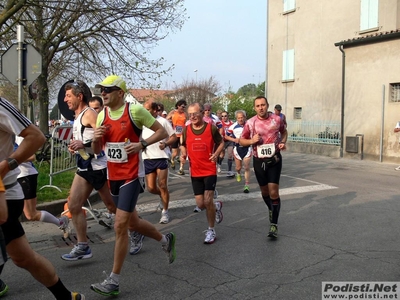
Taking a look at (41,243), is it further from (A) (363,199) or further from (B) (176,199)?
(A) (363,199)

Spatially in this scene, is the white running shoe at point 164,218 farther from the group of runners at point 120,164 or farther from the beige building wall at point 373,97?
the beige building wall at point 373,97

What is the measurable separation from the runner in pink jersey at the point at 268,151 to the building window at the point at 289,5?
19.8 m

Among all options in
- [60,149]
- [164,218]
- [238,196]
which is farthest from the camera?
[60,149]

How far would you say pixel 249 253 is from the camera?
5172 millimetres

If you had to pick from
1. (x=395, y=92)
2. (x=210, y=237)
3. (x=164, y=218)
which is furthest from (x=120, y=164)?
(x=395, y=92)

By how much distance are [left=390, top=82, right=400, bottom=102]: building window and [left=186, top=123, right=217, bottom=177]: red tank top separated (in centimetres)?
1294

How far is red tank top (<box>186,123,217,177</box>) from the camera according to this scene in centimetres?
585

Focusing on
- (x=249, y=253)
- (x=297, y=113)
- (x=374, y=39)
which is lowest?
(x=249, y=253)

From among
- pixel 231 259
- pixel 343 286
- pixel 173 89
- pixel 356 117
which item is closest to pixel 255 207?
pixel 231 259

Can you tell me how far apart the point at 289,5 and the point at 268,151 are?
20.5m

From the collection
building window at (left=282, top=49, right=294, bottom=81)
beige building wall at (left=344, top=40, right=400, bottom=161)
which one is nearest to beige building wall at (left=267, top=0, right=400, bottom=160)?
beige building wall at (left=344, top=40, right=400, bottom=161)

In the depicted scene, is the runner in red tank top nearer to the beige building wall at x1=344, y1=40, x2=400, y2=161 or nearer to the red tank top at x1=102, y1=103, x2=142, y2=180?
the red tank top at x1=102, y1=103, x2=142, y2=180

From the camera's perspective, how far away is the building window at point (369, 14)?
18938 millimetres

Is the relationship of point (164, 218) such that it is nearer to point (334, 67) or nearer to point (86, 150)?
point (86, 150)
